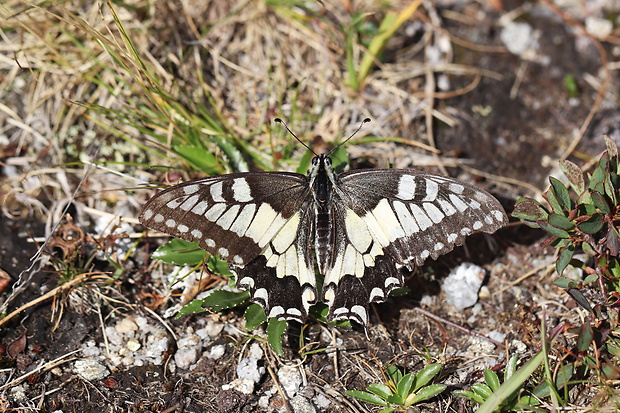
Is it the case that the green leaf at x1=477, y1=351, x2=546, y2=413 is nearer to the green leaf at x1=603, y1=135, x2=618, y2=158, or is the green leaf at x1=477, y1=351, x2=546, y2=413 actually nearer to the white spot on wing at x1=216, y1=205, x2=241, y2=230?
the green leaf at x1=603, y1=135, x2=618, y2=158

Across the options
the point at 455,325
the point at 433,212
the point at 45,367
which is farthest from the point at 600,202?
the point at 45,367

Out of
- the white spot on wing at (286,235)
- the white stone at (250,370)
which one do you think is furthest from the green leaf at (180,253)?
the white stone at (250,370)

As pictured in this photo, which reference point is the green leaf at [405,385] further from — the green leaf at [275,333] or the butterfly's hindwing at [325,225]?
the green leaf at [275,333]

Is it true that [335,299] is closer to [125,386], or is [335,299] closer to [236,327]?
[236,327]

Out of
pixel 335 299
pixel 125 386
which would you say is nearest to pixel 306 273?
pixel 335 299

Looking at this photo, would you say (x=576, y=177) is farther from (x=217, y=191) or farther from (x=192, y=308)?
(x=192, y=308)
